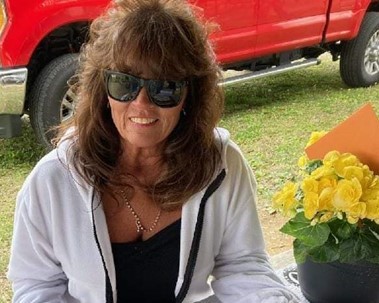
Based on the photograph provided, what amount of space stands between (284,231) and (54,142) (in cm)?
61

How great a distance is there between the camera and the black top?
60.1 inches

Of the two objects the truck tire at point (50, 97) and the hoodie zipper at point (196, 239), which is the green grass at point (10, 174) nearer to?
the truck tire at point (50, 97)

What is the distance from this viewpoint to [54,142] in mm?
1606

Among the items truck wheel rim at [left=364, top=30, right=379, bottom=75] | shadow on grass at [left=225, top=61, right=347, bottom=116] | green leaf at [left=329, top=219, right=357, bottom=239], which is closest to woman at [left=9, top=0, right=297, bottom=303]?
green leaf at [left=329, top=219, right=357, bottom=239]

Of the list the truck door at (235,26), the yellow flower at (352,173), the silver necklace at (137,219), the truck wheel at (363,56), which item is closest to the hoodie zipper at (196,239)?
the silver necklace at (137,219)

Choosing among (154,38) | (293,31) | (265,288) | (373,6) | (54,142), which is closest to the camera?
(154,38)

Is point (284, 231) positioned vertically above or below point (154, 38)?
below

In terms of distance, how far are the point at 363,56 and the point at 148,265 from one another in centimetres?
469

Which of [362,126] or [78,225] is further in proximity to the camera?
[78,225]

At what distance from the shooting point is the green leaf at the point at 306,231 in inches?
51.3

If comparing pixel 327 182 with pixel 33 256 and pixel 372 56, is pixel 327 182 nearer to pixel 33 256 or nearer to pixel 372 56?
pixel 33 256

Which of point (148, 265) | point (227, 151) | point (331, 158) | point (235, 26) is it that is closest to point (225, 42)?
point (235, 26)

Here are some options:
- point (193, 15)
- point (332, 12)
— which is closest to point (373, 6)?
point (332, 12)

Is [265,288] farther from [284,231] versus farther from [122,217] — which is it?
[122,217]
